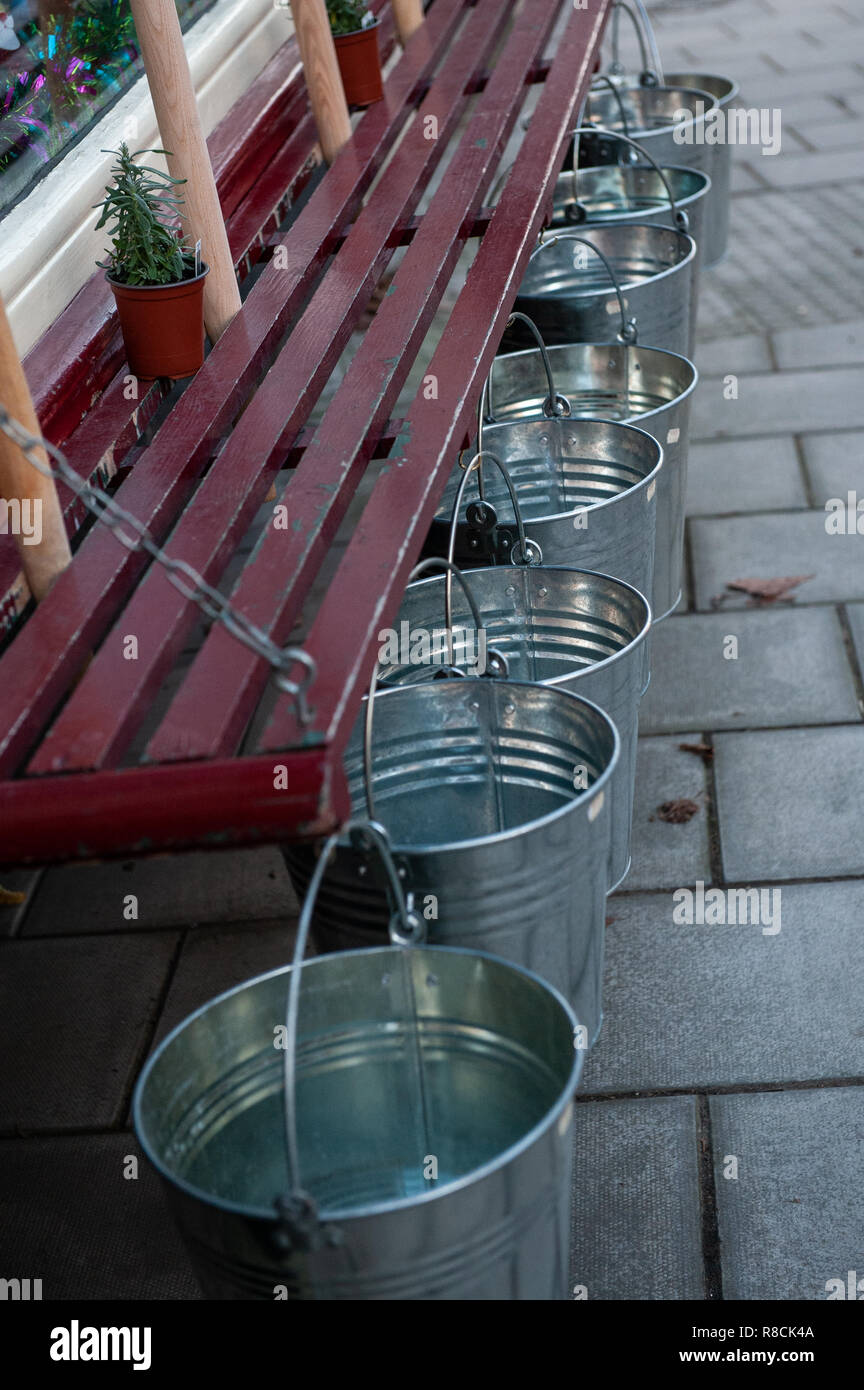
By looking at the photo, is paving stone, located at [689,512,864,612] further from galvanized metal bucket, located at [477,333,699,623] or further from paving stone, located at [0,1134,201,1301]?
paving stone, located at [0,1134,201,1301]

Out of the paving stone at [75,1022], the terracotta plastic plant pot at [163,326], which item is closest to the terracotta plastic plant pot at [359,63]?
the terracotta plastic plant pot at [163,326]

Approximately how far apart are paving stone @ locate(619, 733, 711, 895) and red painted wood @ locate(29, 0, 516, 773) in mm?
1185

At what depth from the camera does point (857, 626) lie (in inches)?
147

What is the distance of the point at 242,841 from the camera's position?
1.56m

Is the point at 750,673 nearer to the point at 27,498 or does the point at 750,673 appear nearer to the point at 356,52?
the point at 356,52

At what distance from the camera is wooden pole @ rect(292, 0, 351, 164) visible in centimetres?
335

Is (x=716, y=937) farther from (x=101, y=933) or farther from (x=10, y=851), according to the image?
(x=10, y=851)

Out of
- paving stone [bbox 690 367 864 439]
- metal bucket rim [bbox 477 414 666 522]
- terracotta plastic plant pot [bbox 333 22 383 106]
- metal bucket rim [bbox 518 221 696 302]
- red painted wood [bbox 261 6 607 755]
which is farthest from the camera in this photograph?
paving stone [bbox 690 367 864 439]

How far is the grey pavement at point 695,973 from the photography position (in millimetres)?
2291

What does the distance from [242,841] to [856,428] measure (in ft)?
11.7

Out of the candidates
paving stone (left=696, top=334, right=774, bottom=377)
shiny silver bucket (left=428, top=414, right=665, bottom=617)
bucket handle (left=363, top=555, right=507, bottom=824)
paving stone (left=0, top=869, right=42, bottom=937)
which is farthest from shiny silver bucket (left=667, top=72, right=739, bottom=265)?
paving stone (left=0, top=869, right=42, bottom=937)

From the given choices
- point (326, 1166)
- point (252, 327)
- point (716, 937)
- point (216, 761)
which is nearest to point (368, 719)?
point (216, 761)

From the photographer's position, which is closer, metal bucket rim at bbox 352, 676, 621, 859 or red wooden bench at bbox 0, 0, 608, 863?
red wooden bench at bbox 0, 0, 608, 863

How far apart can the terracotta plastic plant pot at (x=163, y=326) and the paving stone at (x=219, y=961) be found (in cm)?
114
